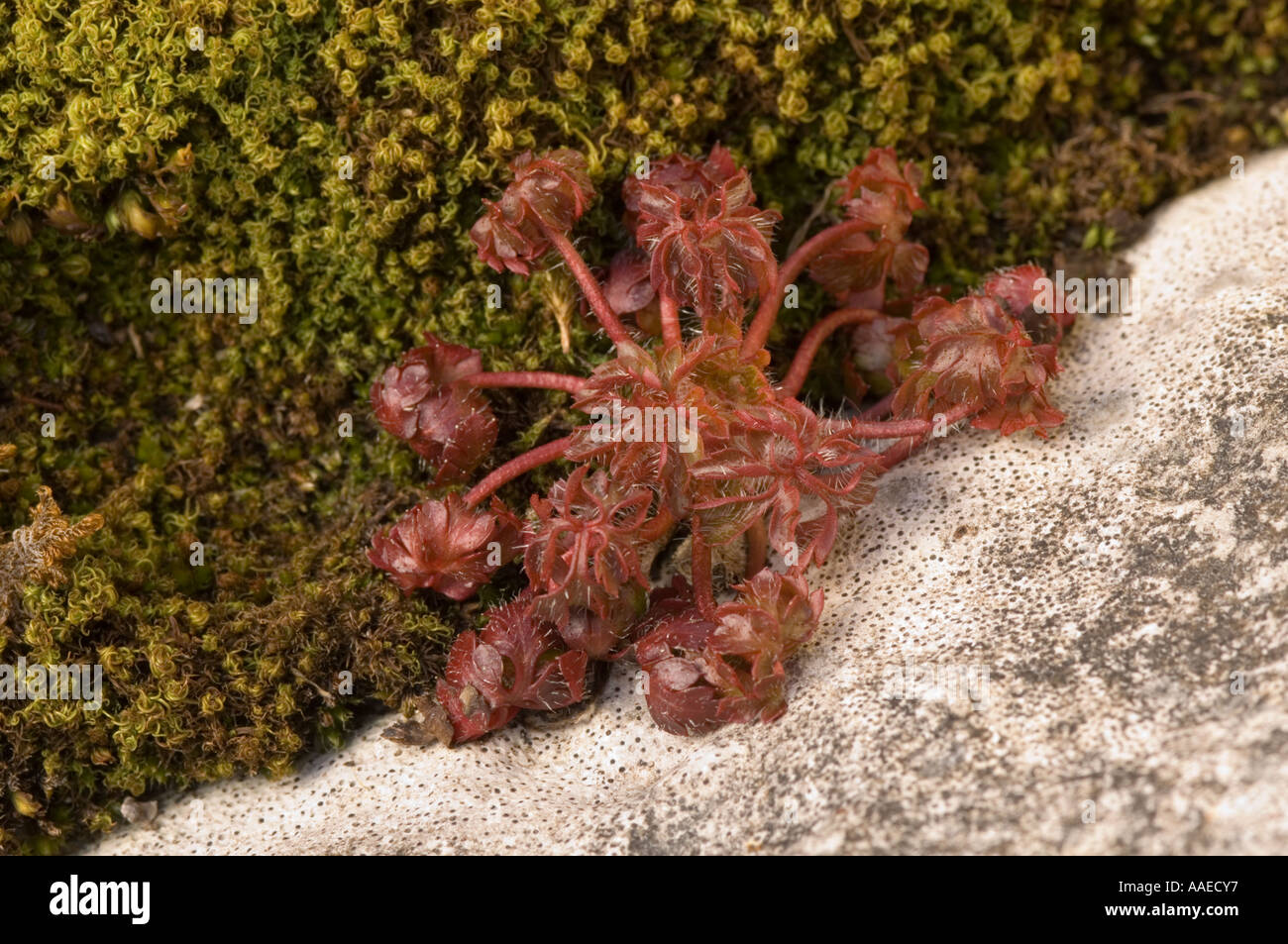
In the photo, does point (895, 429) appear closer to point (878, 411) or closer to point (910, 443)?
point (910, 443)

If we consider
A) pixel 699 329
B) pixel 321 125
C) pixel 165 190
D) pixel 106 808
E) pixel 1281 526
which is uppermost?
pixel 321 125

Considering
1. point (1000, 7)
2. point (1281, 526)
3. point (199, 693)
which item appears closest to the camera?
point (1281, 526)

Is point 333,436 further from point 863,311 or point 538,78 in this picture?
point 863,311

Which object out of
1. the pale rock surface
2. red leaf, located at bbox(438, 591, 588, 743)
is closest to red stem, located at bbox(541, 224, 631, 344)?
red leaf, located at bbox(438, 591, 588, 743)

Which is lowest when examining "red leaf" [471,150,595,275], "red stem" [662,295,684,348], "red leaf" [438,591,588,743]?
"red leaf" [438,591,588,743]

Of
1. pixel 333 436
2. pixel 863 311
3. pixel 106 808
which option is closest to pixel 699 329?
pixel 863 311

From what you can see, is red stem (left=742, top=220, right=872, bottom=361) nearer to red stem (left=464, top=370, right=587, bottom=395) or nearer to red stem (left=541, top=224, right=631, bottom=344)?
red stem (left=541, top=224, right=631, bottom=344)

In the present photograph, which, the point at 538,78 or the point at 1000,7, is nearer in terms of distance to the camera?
the point at 538,78

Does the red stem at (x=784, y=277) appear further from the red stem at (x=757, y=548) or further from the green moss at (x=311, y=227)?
the red stem at (x=757, y=548)
